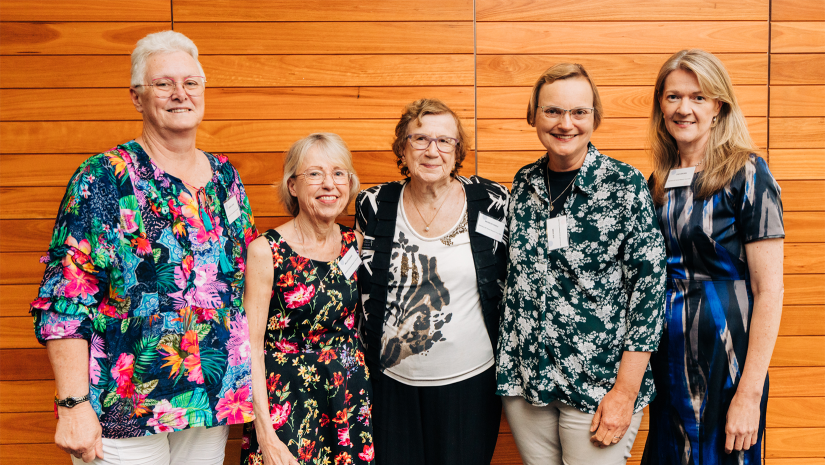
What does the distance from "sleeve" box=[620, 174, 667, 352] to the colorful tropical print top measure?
1.34 m

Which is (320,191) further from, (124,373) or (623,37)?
(623,37)

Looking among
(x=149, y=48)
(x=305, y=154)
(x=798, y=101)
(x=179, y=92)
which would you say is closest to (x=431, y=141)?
(x=305, y=154)

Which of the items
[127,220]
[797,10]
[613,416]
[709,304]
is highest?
[797,10]

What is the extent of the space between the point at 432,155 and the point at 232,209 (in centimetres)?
77

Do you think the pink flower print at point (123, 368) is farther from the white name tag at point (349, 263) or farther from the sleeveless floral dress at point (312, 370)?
the white name tag at point (349, 263)

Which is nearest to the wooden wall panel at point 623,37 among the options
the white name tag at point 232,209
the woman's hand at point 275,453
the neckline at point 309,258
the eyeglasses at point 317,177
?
the eyeglasses at point 317,177

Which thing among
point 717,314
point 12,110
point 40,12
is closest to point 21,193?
point 12,110

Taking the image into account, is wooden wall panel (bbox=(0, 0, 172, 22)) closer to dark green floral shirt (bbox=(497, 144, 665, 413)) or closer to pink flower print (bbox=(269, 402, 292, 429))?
pink flower print (bbox=(269, 402, 292, 429))

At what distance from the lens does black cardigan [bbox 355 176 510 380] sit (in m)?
2.00

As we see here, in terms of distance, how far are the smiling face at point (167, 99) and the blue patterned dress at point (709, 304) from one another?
173 centimetres

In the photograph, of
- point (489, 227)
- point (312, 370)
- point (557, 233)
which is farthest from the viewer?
point (489, 227)

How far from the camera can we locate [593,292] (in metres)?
1.77

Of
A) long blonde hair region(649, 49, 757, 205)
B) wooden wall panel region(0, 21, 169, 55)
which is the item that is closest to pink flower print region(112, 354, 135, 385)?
wooden wall panel region(0, 21, 169, 55)

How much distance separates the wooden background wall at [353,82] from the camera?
101 inches
